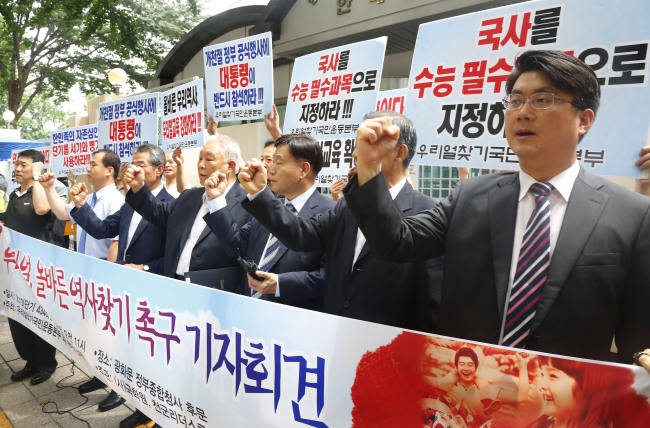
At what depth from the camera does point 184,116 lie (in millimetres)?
4008

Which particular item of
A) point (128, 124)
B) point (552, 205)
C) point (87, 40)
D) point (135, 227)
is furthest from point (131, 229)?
point (87, 40)

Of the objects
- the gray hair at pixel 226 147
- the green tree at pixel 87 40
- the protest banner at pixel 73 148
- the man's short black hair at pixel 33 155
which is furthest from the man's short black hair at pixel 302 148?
the green tree at pixel 87 40

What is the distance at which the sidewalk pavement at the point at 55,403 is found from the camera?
10.5 ft

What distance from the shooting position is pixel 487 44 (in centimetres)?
217

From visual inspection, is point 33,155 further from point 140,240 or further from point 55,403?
point 55,403

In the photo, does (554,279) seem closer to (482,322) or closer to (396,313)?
(482,322)

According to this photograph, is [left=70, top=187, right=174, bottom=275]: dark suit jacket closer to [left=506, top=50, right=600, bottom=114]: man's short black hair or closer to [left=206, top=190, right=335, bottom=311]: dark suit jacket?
[left=206, top=190, right=335, bottom=311]: dark suit jacket

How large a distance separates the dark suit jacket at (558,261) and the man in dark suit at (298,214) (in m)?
1.00

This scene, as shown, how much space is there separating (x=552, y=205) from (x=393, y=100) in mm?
2694

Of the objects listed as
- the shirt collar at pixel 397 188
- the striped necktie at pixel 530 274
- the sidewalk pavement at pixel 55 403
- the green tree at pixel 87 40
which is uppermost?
the green tree at pixel 87 40

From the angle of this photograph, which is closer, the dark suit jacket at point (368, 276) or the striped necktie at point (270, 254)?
the dark suit jacket at point (368, 276)

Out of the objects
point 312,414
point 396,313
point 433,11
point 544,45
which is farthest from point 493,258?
point 433,11

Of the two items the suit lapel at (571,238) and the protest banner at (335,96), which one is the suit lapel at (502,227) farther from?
the protest banner at (335,96)

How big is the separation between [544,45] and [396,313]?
1.38 m
